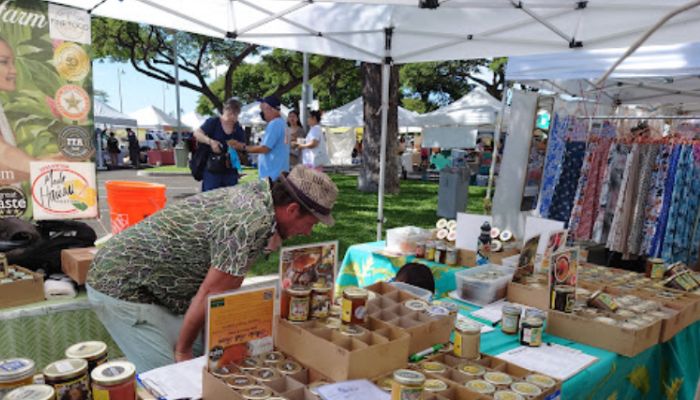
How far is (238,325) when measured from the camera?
5.41 ft

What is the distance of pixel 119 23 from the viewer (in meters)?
19.6

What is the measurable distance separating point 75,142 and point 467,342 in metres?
3.22

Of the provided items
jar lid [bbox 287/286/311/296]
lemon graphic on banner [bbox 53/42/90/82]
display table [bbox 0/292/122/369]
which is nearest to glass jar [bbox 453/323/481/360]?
Result: jar lid [bbox 287/286/311/296]

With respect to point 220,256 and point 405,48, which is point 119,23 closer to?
point 405,48

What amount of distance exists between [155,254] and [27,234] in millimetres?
1693

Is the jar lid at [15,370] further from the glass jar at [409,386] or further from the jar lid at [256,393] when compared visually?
the glass jar at [409,386]

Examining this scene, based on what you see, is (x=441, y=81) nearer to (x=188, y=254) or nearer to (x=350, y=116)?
(x=350, y=116)

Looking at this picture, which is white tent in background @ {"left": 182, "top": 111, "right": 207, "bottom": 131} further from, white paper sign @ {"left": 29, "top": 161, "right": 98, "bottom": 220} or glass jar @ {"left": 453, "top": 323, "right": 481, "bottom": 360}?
glass jar @ {"left": 453, "top": 323, "right": 481, "bottom": 360}

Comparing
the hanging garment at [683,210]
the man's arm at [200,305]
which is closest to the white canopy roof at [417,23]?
the hanging garment at [683,210]

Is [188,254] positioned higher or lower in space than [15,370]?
higher

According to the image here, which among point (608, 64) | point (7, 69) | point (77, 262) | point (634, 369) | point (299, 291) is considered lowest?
point (634, 369)

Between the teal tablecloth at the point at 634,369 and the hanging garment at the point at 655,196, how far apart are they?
2056 millimetres

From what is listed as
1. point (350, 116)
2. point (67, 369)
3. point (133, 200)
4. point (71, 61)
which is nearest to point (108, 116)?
point (350, 116)

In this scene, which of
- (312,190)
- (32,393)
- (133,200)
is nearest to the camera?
(32,393)
